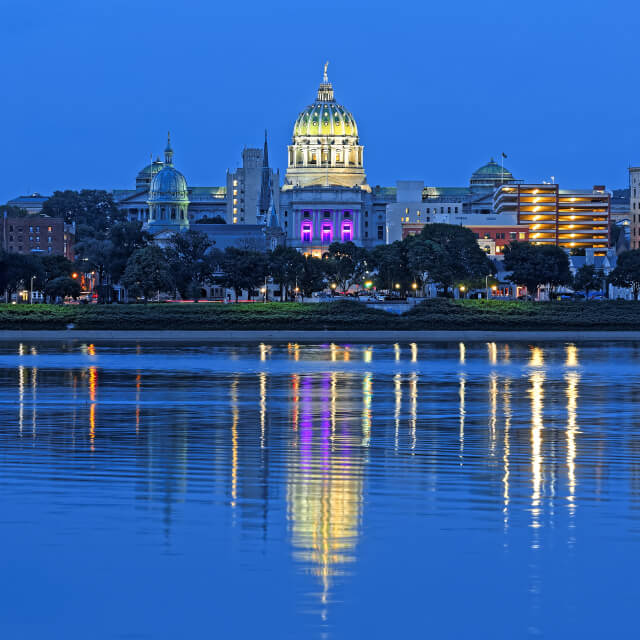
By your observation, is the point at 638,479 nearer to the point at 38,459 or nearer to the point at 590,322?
the point at 38,459

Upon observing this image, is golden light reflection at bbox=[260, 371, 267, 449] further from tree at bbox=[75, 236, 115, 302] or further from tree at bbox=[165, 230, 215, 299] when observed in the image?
tree at bbox=[75, 236, 115, 302]

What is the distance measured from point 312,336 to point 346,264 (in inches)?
2917

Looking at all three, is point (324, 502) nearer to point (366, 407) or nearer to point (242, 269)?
point (366, 407)

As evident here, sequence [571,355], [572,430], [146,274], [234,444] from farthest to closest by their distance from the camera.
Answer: [146,274] → [571,355] → [572,430] → [234,444]

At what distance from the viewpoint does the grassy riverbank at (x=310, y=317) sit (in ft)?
257

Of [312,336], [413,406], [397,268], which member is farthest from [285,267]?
[413,406]

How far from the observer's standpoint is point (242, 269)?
4756 inches

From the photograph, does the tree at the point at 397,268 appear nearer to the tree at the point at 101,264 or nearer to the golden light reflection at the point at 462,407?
the tree at the point at 101,264

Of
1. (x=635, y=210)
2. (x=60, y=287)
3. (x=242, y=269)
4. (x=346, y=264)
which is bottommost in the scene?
(x=60, y=287)

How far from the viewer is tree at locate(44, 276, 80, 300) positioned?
120m

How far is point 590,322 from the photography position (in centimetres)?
7962

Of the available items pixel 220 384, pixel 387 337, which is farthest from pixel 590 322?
pixel 220 384

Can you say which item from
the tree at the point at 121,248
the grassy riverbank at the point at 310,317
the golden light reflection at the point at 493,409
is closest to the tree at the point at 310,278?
the tree at the point at 121,248

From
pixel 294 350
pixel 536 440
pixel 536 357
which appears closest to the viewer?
pixel 536 440
